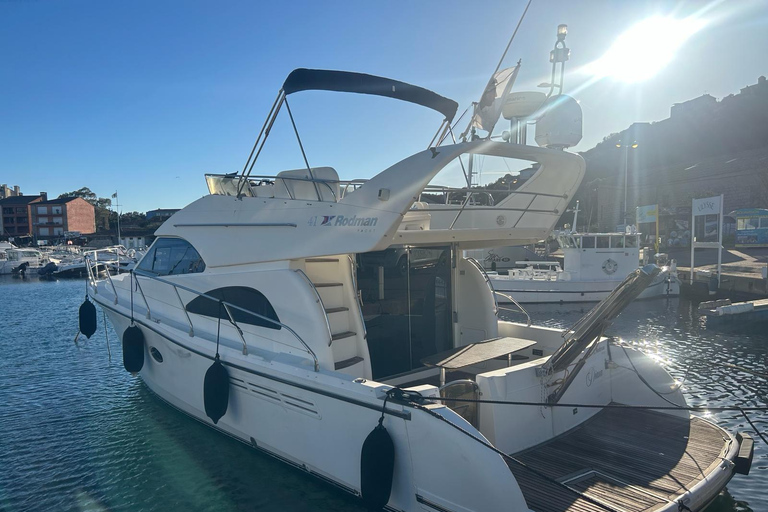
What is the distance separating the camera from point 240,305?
5.66 metres

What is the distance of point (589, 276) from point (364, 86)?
17.2 meters

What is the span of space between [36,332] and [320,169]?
13.9 m

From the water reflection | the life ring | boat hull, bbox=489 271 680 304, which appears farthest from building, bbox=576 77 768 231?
the water reflection

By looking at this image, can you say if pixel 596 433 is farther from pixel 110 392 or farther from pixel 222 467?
pixel 110 392

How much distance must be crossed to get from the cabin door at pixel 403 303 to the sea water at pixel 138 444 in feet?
5.32

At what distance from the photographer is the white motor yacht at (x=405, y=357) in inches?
151

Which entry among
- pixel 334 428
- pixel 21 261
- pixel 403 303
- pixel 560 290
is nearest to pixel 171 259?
pixel 403 303

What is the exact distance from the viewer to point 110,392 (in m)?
8.73

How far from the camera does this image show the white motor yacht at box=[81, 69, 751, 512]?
3.84 metres

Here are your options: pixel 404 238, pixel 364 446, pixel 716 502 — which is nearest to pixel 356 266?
pixel 404 238

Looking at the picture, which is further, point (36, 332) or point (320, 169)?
point (36, 332)

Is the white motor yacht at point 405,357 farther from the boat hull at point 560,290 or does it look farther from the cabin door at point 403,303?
the boat hull at point 560,290

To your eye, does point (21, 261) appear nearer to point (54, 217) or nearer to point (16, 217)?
point (54, 217)

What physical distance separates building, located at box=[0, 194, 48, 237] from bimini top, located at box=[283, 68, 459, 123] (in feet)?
276
